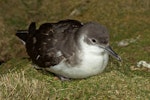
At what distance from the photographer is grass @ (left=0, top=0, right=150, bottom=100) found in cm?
852

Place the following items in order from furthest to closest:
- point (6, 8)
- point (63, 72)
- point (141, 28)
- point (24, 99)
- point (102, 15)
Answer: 1. point (6, 8)
2. point (102, 15)
3. point (141, 28)
4. point (63, 72)
5. point (24, 99)

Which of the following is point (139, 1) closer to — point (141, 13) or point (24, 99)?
point (141, 13)

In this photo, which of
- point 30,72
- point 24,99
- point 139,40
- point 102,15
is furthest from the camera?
point 102,15

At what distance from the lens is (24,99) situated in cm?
807

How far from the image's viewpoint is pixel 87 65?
28.7 ft


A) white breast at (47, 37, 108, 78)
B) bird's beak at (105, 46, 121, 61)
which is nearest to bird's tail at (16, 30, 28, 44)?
white breast at (47, 37, 108, 78)

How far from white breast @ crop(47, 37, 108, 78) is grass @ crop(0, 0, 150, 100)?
24 cm

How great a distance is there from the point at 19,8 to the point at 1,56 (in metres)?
2.32

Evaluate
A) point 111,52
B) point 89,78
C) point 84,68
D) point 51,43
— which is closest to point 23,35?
point 51,43

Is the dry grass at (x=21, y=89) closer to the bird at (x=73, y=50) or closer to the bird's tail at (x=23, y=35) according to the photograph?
the bird at (x=73, y=50)

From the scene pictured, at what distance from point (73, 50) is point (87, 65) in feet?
1.23

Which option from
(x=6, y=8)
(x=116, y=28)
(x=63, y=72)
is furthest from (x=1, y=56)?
(x=63, y=72)

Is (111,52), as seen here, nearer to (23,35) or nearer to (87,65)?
(87,65)

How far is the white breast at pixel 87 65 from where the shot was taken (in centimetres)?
866
